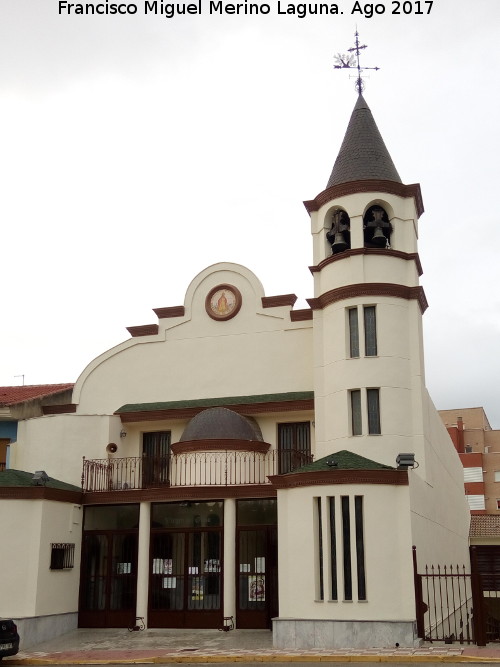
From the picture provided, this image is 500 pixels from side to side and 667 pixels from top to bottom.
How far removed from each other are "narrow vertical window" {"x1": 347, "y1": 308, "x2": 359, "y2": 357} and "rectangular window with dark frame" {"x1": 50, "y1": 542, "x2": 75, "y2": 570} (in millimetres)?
10022

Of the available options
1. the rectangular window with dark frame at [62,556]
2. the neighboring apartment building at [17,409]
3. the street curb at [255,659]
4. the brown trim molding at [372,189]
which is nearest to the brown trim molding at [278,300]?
the brown trim molding at [372,189]

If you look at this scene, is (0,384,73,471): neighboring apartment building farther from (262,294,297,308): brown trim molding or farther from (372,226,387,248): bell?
(372,226,387,248): bell

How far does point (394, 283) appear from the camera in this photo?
2380 cm

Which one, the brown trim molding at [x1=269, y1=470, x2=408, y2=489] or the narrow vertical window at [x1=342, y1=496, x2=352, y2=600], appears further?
the brown trim molding at [x1=269, y1=470, x2=408, y2=489]

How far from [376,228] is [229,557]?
35.4 ft

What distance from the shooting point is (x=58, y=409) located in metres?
27.3

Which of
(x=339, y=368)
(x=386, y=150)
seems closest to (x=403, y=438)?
Answer: (x=339, y=368)

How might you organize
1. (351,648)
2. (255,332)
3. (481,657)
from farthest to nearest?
(255,332), (351,648), (481,657)

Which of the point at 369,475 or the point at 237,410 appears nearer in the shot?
the point at 369,475

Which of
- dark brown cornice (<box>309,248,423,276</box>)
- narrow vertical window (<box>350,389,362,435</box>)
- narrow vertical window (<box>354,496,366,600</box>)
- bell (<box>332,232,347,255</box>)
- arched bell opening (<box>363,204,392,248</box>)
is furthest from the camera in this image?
bell (<box>332,232,347,255</box>)

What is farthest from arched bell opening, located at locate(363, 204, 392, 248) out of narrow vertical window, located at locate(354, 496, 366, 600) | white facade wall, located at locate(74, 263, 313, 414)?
narrow vertical window, located at locate(354, 496, 366, 600)

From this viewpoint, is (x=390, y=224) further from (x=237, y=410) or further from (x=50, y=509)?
(x=50, y=509)

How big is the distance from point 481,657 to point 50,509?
12.2m

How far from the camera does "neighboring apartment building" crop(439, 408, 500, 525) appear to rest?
216ft
